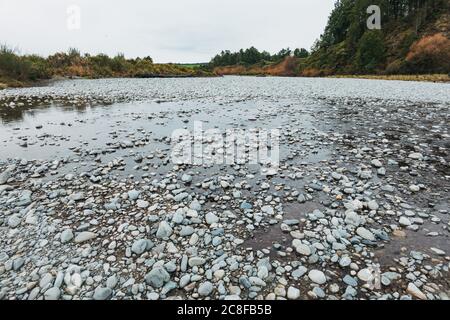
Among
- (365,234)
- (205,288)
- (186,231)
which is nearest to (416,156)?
(365,234)

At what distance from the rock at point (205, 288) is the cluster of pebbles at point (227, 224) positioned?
1 centimetres

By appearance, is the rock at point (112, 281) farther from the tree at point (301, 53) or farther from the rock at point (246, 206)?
the tree at point (301, 53)

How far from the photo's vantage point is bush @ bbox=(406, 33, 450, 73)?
168ft

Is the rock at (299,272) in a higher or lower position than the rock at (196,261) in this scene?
lower

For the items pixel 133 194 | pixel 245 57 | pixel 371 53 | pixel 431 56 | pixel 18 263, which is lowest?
pixel 18 263

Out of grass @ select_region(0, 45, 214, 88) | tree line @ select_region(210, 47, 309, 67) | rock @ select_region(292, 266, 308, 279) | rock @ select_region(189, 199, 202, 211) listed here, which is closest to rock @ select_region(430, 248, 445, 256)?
rock @ select_region(292, 266, 308, 279)

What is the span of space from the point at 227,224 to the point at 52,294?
2332 mm

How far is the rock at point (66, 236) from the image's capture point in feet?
12.3

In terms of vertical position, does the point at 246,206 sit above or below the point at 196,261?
above

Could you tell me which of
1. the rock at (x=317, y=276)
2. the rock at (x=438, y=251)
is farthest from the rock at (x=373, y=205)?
the rock at (x=317, y=276)

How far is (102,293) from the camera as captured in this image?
285 cm

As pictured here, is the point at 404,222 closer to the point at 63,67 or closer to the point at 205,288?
the point at 205,288
